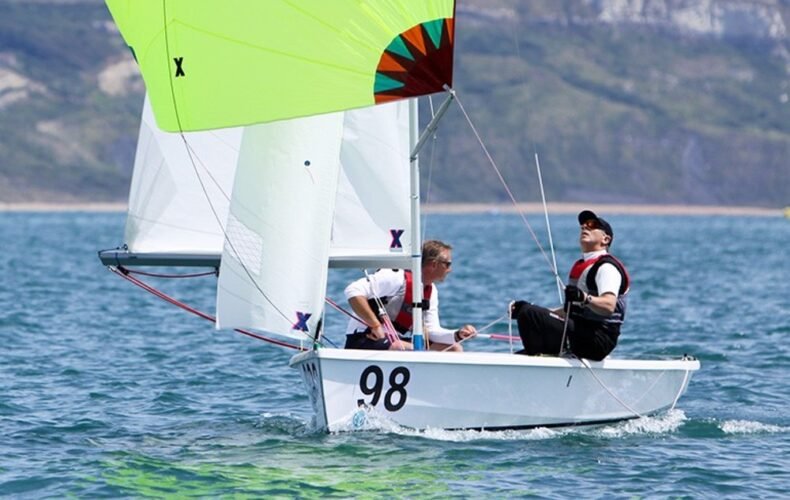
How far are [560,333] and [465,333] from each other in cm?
80

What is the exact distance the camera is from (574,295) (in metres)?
11.7

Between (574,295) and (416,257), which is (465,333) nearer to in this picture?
(416,257)

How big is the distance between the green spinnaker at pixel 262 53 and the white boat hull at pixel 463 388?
1.87m

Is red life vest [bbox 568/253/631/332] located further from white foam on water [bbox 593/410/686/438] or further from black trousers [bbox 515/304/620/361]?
white foam on water [bbox 593/410/686/438]

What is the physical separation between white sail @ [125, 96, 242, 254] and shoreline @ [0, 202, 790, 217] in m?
159

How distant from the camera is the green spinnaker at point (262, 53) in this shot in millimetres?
10594

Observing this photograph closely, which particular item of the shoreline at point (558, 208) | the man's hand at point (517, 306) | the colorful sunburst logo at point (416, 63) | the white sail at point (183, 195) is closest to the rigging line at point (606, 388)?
the man's hand at point (517, 306)

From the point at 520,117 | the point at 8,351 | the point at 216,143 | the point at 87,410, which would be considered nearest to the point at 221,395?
the point at 87,410

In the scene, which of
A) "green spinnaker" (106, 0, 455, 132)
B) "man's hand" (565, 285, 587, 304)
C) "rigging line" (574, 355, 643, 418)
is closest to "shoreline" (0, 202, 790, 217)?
"rigging line" (574, 355, 643, 418)

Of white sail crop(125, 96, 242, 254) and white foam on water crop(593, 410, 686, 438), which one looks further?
white sail crop(125, 96, 242, 254)

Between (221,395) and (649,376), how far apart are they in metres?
4.57

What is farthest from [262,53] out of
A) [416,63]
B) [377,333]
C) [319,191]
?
[377,333]

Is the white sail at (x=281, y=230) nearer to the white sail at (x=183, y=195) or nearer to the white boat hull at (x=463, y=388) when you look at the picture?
the white boat hull at (x=463, y=388)

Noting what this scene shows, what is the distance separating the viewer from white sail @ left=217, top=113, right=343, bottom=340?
11672 mm
